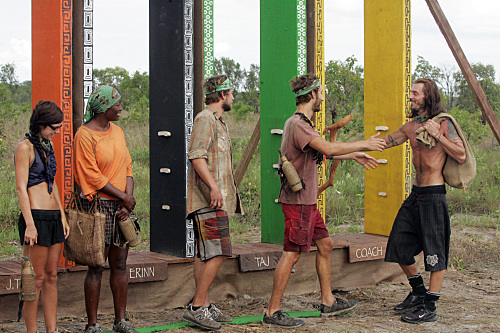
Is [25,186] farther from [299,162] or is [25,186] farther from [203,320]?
[299,162]

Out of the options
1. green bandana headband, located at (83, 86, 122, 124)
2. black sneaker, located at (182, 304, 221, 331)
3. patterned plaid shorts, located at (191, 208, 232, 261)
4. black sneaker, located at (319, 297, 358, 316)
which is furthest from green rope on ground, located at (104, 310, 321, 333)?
green bandana headband, located at (83, 86, 122, 124)

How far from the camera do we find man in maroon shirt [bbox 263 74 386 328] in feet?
16.2

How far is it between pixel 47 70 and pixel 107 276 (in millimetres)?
1788

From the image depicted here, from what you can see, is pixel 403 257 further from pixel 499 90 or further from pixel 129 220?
pixel 499 90

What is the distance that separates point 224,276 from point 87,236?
1.83 meters

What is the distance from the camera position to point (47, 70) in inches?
199

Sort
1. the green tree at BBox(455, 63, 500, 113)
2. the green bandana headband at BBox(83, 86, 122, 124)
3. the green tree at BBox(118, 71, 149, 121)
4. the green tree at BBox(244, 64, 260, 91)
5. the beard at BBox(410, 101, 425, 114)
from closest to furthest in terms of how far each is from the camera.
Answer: the green bandana headband at BBox(83, 86, 122, 124), the beard at BBox(410, 101, 425, 114), the green tree at BBox(118, 71, 149, 121), the green tree at BBox(455, 63, 500, 113), the green tree at BBox(244, 64, 260, 91)

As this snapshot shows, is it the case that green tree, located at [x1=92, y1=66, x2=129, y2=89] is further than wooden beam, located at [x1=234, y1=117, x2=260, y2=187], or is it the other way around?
green tree, located at [x1=92, y1=66, x2=129, y2=89]

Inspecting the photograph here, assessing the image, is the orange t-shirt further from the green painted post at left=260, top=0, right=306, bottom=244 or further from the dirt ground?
the green painted post at left=260, top=0, right=306, bottom=244

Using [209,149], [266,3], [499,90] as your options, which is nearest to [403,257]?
[209,149]

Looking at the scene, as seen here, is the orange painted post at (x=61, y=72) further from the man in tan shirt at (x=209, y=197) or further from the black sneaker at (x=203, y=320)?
the black sneaker at (x=203, y=320)

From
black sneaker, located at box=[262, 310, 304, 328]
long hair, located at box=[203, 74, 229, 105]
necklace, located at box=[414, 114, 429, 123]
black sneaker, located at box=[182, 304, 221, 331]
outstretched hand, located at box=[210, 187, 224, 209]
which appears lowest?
black sneaker, located at box=[262, 310, 304, 328]

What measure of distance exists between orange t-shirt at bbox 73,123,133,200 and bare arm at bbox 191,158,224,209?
1.83 ft

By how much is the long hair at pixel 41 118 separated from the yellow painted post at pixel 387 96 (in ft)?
12.7
